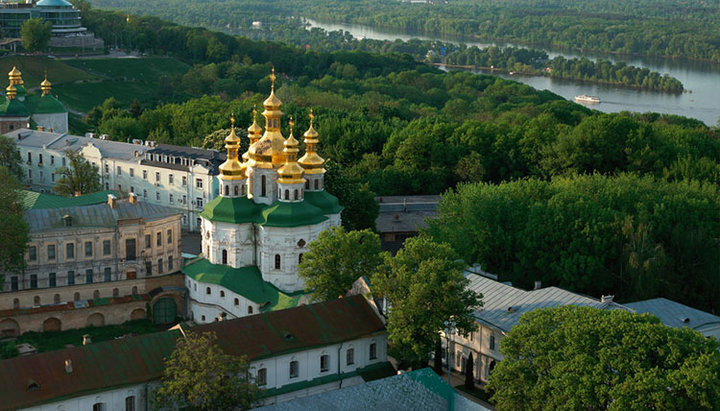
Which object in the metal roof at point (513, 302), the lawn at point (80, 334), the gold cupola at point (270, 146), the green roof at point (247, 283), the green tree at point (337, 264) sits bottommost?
the lawn at point (80, 334)

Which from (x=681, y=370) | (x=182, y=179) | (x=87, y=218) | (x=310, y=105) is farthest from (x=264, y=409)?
(x=310, y=105)

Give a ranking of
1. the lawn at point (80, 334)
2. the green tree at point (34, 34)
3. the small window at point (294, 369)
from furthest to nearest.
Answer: the green tree at point (34, 34) → the lawn at point (80, 334) → the small window at point (294, 369)

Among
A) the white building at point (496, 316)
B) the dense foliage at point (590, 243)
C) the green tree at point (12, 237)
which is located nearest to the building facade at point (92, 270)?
the green tree at point (12, 237)

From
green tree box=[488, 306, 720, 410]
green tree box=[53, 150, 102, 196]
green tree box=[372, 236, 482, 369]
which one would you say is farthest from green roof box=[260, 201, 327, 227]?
green tree box=[53, 150, 102, 196]

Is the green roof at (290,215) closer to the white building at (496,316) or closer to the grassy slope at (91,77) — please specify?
the white building at (496,316)

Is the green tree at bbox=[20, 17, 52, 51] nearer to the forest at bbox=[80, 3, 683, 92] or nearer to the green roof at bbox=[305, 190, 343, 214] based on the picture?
the forest at bbox=[80, 3, 683, 92]

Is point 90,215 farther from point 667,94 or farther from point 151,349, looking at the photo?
point 667,94

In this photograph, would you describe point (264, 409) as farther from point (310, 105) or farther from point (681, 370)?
point (310, 105)
